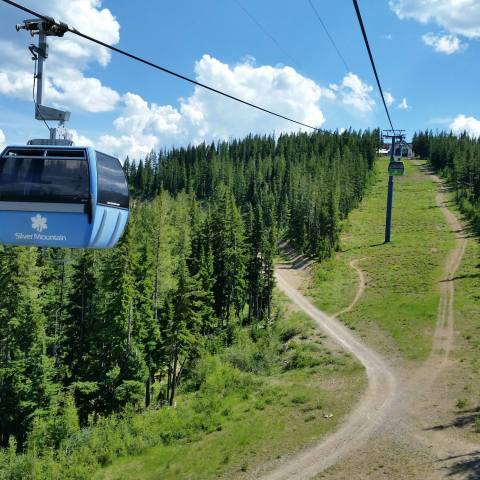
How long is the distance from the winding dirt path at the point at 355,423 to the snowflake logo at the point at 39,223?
16.5 meters

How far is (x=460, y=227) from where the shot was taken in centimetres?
9562

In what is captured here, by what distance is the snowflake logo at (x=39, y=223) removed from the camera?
1268 cm

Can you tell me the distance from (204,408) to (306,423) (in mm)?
10982

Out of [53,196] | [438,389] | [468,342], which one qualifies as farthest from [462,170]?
[53,196]

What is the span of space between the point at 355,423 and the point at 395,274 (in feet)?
140

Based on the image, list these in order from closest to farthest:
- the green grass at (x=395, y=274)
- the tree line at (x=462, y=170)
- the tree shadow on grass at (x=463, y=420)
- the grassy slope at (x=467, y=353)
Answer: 1. the tree shadow on grass at (x=463, y=420)
2. the grassy slope at (x=467, y=353)
3. the green grass at (x=395, y=274)
4. the tree line at (x=462, y=170)

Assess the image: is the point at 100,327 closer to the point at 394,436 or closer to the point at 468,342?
the point at 394,436

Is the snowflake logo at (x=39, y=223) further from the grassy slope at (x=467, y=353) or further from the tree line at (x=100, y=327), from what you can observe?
the grassy slope at (x=467, y=353)

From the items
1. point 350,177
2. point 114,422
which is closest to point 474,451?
point 114,422

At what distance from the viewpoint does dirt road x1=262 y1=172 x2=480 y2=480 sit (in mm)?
21000

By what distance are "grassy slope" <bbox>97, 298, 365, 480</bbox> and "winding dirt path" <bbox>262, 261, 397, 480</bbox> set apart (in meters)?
0.84

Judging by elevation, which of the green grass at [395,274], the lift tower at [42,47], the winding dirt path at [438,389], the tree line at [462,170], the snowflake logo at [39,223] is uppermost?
the tree line at [462,170]

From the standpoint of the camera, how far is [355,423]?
26297mm

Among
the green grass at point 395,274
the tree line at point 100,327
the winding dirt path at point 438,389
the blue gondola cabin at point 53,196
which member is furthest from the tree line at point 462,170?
the blue gondola cabin at point 53,196
